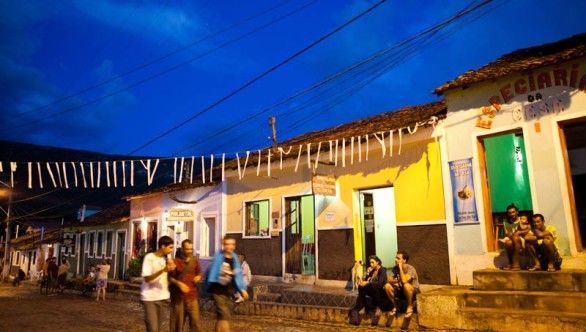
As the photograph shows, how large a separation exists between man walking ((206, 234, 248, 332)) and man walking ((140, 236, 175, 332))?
0.66 metres

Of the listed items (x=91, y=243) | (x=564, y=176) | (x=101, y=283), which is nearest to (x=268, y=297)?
(x=564, y=176)

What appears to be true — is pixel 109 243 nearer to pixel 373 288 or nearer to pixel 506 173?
pixel 373 288

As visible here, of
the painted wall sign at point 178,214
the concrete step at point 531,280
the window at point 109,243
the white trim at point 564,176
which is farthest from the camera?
the window at point 109,243

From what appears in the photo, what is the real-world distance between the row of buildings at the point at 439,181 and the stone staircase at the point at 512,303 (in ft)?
3.46

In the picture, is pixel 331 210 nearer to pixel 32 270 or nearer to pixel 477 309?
pixel 477 309

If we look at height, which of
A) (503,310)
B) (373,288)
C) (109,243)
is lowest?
(503,310)

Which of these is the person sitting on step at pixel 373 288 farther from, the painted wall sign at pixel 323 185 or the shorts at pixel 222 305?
the shorts at pixel 222 305

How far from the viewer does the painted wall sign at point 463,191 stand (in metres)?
9.55

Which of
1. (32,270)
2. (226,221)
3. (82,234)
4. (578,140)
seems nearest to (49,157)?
(32,270)

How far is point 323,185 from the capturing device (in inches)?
474

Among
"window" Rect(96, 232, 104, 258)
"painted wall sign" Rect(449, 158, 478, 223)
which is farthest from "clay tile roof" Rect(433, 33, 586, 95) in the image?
"window" Rect(96, 232, 104, 258)

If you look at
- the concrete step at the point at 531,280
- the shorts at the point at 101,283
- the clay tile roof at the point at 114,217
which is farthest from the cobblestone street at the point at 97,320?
the clay tile roof at the point at 114,217

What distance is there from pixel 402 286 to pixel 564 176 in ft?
12.6

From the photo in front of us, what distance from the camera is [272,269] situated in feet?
46.4
